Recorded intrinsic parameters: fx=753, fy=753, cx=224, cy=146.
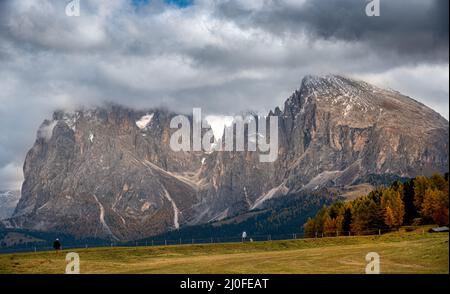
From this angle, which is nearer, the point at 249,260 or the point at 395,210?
the point at 249,260

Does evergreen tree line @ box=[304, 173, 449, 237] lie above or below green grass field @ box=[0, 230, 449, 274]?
above

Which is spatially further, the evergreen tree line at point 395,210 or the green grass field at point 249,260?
the evergreen tree line at point 395,210

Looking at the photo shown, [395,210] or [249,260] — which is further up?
[395,210]

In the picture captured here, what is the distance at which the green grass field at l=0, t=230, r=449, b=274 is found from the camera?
9944cm

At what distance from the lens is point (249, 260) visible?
113812 millimetres

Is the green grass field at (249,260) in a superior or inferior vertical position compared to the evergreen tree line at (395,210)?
inferior

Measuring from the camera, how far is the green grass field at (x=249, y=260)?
9944cm

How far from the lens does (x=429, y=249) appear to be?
10519cm

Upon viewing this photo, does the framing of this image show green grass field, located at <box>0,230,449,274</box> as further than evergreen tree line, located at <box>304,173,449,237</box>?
No
